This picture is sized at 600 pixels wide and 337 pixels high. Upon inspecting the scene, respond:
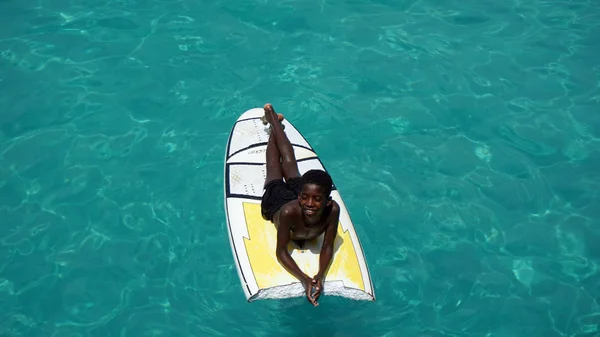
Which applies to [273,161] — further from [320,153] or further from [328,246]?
[328,246]

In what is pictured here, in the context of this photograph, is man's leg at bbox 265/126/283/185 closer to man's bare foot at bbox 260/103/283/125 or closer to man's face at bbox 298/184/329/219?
man's bare foot at bbox 260/103/283/125

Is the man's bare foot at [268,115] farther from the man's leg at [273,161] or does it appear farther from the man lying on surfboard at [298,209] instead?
the man lying on surfboard at [298,209]

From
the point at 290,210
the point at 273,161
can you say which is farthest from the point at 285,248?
the point at 273,161

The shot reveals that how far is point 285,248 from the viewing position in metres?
5.48

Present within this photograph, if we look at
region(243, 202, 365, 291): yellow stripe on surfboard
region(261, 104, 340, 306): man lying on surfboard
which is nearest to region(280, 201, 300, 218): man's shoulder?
region(261, 104, 340, 306): man lying on surfboard

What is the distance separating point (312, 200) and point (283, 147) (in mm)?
1539

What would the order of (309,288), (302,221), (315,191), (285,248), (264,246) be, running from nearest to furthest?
(315,191), (309,288), (302,221), (285,248), (264,246)

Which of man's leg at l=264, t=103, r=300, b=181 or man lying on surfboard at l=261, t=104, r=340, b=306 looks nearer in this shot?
man lying on surfboard at l=261, t=104, r=340, b=306

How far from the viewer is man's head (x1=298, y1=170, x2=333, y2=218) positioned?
500cm

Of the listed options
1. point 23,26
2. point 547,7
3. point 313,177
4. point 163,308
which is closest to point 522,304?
point 313,177

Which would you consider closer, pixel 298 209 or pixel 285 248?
pixel 298 209

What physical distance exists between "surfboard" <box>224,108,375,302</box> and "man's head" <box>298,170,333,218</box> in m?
0.69

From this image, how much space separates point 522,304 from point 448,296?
70 centimetres

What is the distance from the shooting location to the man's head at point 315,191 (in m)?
5.00
